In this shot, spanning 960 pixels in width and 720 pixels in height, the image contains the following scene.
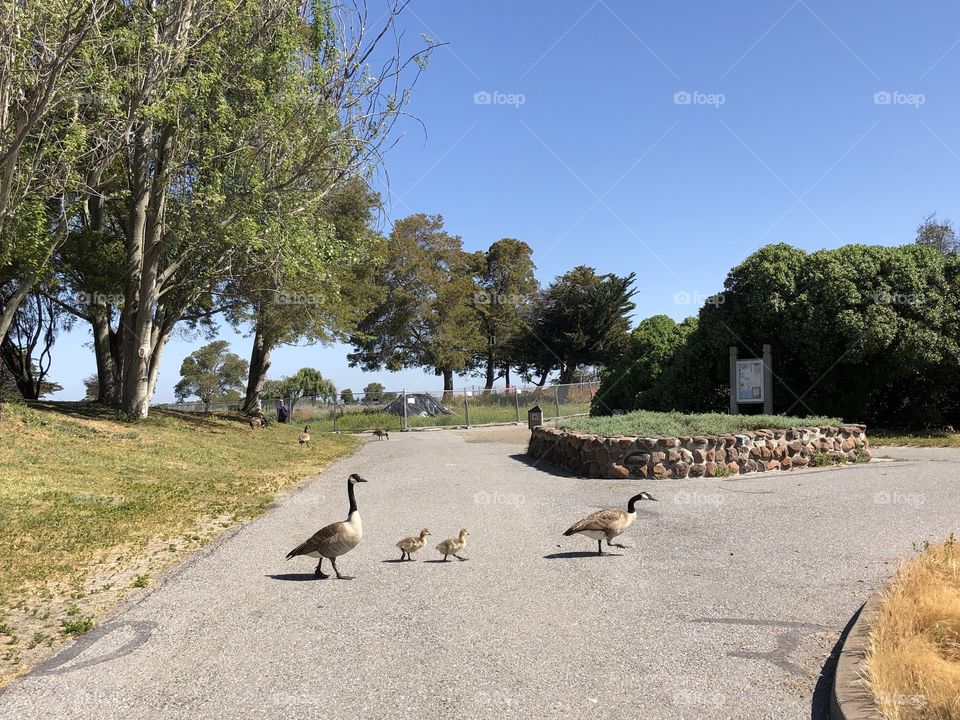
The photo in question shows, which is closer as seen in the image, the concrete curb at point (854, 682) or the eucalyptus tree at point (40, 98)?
the concrete curb at point (854, 682)

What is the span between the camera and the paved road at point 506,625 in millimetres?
4293

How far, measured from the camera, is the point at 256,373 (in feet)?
118

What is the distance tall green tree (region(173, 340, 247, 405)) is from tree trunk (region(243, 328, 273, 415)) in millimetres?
55849

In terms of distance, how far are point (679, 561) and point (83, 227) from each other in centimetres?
2569

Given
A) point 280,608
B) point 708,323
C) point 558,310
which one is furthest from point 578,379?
point 280,608

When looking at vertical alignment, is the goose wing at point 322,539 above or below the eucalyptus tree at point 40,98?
below

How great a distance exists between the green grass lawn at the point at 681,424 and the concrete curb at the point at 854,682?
31.7ft

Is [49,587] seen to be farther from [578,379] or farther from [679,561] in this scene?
[578,379]

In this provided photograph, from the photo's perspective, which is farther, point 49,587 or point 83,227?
point 83,227

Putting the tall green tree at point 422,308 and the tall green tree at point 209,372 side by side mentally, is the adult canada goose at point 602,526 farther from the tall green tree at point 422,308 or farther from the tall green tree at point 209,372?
the tall green tree at point 209,372

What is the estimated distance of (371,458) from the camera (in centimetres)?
2134

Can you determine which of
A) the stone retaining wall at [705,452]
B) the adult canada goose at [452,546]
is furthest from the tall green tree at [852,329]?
the adult canada goose at [452,546]

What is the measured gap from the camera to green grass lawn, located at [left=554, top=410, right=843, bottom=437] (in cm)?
1515

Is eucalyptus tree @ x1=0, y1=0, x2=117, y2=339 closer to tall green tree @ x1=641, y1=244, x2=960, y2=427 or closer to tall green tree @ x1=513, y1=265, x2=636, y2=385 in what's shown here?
tall green tree @ x1=641, y1=244, x2=960, y2=427
